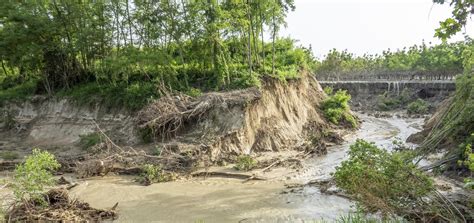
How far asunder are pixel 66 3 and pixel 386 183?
2005 centimetres

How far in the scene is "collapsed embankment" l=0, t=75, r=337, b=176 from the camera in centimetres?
1518

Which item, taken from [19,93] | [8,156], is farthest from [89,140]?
[19,93]

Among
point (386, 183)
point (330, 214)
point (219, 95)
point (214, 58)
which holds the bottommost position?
point (330, 214)

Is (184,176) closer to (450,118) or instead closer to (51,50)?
(450,118)

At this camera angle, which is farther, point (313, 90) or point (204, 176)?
point (313, 90)

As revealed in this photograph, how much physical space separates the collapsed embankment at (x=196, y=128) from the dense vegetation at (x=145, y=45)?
3.80 feet

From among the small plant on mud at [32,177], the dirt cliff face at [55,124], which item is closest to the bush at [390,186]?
the small plant on mud at [32,177]

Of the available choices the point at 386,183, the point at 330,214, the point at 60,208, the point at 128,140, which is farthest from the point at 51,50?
the point at 386,183

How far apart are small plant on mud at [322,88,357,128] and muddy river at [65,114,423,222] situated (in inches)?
348

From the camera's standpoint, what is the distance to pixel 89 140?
18.0 m

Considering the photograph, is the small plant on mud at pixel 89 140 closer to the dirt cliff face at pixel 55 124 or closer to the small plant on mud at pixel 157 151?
the dirt cliff face at pixel 55 124

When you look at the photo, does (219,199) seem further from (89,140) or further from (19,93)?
(19,93)

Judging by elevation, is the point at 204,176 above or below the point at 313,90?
below

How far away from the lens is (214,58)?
19.2m
